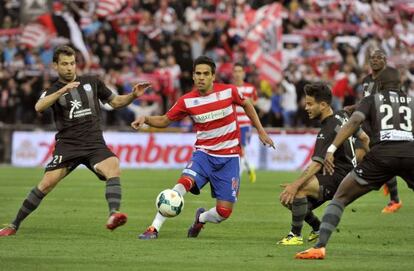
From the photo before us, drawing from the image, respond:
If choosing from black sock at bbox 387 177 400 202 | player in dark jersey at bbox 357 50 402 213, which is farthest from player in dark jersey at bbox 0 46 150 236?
black sock at bbox 387 177 400 202

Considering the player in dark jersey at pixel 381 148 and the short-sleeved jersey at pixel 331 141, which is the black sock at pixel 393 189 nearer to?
the short-sleeved jersey at pixel 331 141

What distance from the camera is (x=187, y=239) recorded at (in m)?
13.5

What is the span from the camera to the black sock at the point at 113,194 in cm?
1327

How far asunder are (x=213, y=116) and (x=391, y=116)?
3112 mm

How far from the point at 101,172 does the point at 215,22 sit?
65.2 ft

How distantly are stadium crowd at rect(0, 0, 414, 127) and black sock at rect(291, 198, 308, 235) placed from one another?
57.7 ft

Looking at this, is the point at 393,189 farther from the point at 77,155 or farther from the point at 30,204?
the point at 30,204

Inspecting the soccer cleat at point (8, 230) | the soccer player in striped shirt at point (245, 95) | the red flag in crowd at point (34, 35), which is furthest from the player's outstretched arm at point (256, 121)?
the red flag in crowd at point (34, 35)

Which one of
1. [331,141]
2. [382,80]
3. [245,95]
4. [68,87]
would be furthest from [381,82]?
[245,95]

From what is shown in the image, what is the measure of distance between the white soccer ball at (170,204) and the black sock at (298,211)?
1.39m

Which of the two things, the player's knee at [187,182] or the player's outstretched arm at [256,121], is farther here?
the player's knee at [187,182]

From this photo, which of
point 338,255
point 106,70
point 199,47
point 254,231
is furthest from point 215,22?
point 338,255

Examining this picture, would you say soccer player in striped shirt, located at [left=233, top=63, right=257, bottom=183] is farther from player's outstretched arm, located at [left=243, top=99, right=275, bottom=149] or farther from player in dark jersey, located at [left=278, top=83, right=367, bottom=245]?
player in dark jersey, located at [left=278, top=83, right=367, bottom=245]

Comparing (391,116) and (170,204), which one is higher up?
(391,116)
